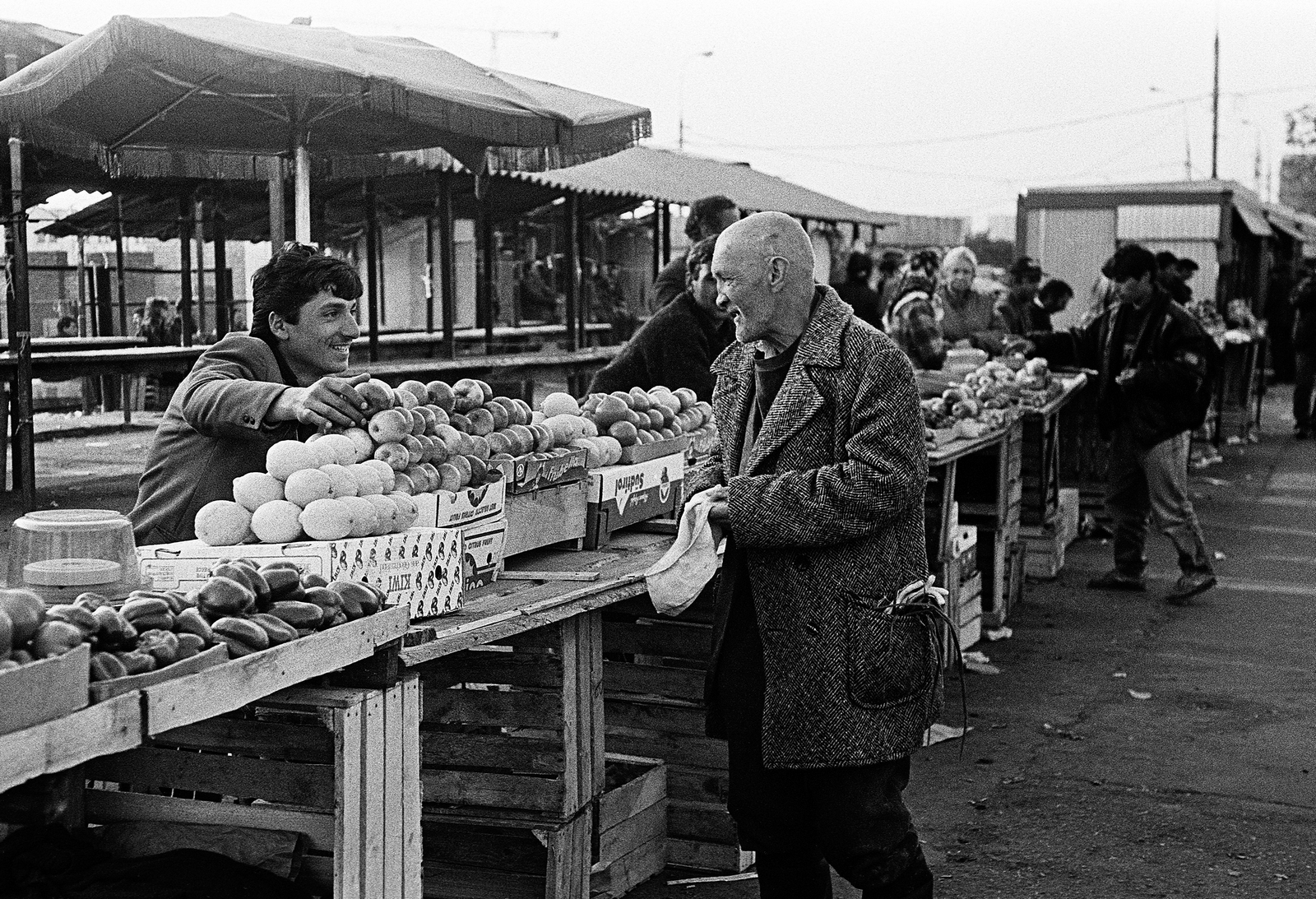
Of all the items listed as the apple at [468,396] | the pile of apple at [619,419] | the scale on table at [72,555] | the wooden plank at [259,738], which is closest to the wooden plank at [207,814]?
the wooden plank at [259,738]

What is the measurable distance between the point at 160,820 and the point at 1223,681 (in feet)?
18.2

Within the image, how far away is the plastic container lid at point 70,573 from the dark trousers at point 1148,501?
7.37 meters

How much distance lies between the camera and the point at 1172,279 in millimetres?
12844

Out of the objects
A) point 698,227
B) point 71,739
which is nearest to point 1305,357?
point 698,227

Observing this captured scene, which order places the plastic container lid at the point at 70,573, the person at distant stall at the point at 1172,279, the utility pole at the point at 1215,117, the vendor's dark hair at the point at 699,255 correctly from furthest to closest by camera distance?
the utility pole at the point at 1215,117
the person at distant stall at the point at 1172,279
the vendor's dark hair at the point at 699,255
the plastic container lid at the point at 70,573

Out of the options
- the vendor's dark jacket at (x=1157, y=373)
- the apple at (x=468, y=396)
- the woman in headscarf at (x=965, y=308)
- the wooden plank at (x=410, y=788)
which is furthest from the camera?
the woman in headscarf at (x=965, y=308)

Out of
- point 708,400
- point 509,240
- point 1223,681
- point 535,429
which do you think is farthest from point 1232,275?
point 535,429

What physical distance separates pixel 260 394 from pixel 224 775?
940mm

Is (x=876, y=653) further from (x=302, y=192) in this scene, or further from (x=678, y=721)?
(x=302, y=192)

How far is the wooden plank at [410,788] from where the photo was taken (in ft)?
10.8

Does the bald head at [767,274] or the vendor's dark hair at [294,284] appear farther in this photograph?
the vendor's dark hair at [294,284]

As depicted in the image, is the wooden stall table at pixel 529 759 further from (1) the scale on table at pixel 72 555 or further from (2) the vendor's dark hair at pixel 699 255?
(2) the vendor's dark hair at pixel 699 255

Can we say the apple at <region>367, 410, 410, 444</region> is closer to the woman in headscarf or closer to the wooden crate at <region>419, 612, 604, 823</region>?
the wooden crate at <region>419, 612, 604, 823</region>

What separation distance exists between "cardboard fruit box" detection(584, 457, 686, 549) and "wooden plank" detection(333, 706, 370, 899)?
5.90 ft
